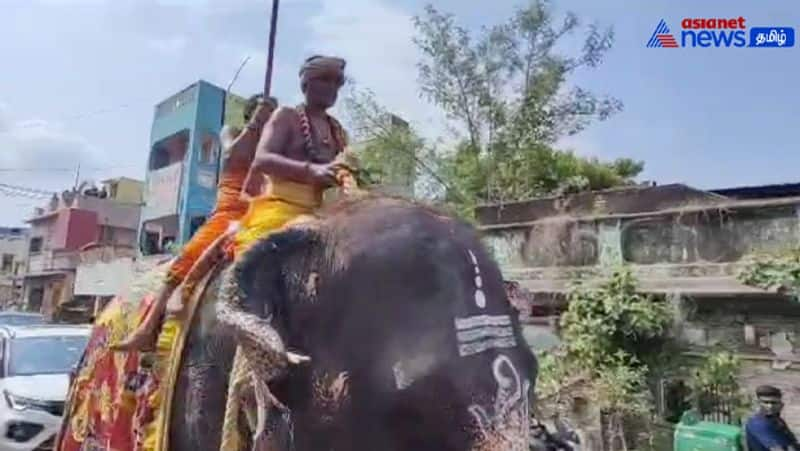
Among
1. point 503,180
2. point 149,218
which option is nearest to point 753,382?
point 503,180

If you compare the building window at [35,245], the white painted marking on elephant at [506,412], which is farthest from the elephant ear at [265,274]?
the building window at [35,245]

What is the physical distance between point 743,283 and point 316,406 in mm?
9124

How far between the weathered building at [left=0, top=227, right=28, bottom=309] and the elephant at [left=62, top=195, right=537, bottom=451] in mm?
44308

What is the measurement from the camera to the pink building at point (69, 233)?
38062 millimetres

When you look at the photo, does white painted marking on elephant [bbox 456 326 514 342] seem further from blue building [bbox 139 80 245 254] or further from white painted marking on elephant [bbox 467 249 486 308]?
blue building [bbox 139 80 245 254]

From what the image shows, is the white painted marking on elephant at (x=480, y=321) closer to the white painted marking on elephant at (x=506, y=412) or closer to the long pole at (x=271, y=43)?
the white painted marking on elephant at (x=506, y=412)

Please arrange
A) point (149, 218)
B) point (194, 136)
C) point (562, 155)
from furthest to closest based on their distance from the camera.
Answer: point (149, 218) < point (194, 136) < point (562, 155)

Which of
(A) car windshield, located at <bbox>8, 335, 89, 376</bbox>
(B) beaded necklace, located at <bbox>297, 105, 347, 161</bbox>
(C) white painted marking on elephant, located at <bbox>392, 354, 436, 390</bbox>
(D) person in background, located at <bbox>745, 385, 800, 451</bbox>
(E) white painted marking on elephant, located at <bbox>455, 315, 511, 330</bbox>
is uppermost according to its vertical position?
(B) beaded necklace, located at <bbox>297, 105, 347, 161</bbox>

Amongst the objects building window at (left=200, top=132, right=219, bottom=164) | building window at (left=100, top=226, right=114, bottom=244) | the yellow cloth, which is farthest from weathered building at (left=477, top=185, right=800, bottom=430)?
building window at (left=100, top=226, right=114, bottom=244)

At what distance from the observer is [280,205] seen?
10.00ft

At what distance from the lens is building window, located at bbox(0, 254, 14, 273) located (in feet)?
160

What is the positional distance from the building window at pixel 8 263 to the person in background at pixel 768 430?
49.3m

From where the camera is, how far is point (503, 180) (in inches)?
776

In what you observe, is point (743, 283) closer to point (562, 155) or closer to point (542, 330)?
point (542, 330)
